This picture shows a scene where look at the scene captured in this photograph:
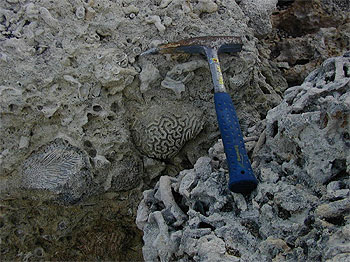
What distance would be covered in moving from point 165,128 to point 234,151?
0.96 feet

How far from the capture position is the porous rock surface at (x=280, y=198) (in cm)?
88

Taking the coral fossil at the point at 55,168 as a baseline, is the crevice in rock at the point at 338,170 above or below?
below

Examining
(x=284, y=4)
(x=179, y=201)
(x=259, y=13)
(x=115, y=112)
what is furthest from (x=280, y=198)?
(x=284, y=4)

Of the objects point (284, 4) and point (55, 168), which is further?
point (284, 4)

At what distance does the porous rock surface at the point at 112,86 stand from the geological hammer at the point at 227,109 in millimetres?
55

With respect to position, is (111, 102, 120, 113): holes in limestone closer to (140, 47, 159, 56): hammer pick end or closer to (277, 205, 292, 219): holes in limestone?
(140, 47, 159, 56): hammer pick end

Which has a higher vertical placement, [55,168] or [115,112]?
[115,112]

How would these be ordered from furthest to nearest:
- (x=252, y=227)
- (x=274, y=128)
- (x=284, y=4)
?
(x=284, y=4) → (x=274, y=128) → (x=252, y=227)

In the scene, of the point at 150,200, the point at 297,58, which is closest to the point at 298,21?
the point at 297,58

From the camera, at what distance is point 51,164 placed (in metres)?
1.25

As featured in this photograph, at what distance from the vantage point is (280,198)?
948mm

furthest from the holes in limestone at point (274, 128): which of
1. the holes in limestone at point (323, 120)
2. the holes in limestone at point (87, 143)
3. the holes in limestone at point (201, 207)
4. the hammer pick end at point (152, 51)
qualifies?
the holes in limestone at point (87, 143)

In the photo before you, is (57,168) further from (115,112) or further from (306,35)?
(306,35)

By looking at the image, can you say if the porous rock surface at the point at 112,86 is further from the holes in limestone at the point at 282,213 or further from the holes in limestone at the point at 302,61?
the holes in limestone at the point at 282,213
